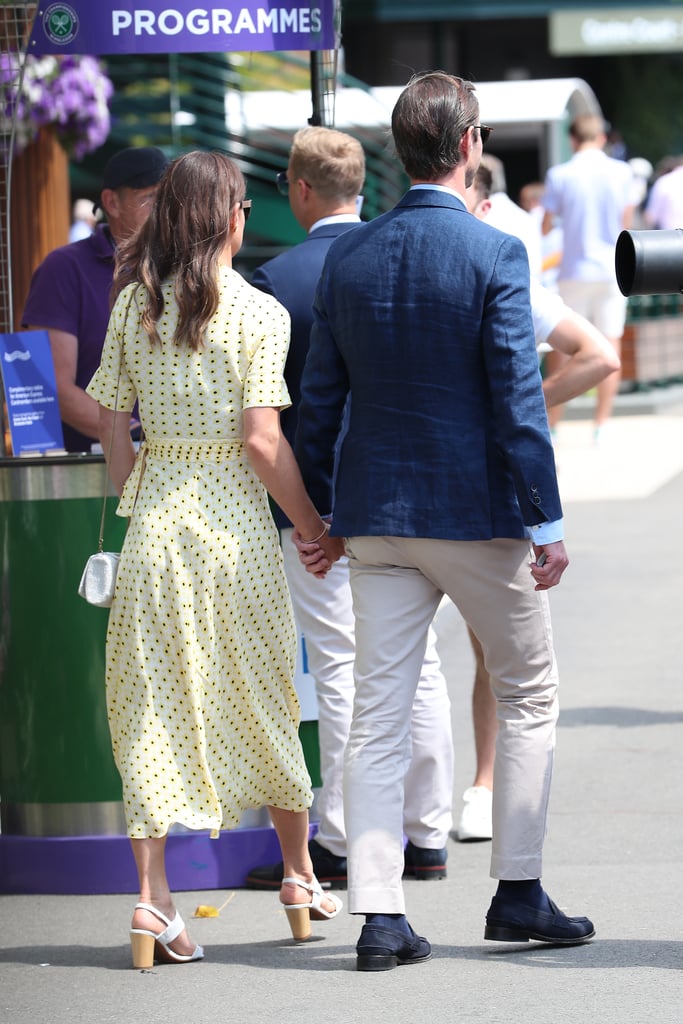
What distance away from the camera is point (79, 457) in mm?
4734

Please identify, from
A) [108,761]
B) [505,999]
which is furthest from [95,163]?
[505,999]

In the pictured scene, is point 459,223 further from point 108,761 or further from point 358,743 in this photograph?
point 108,761

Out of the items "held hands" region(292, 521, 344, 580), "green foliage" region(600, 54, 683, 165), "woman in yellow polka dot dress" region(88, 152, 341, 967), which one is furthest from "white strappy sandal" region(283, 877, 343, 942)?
"green foliage" region(600, 54, 683, 165)

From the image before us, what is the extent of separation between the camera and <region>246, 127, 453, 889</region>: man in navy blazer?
4723mm

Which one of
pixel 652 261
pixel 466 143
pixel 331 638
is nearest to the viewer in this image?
pixel 652 261

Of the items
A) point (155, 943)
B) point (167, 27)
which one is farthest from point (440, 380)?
point (167, 27)

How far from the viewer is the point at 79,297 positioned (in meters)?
5.48

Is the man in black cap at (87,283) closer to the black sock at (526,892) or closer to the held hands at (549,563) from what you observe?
the held hands at (549,563)

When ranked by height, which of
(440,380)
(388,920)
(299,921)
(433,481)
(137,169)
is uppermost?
(137,169)

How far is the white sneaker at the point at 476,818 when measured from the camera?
5301mm

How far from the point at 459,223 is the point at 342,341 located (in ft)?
1.23

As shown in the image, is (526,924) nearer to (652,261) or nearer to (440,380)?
(440,380)

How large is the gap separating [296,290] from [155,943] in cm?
172

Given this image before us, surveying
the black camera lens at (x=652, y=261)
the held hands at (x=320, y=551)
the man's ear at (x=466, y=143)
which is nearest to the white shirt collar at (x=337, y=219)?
the man's ear at (x=466, y=143)
